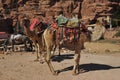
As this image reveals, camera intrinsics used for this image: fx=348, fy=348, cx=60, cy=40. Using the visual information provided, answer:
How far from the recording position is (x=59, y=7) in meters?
52.9

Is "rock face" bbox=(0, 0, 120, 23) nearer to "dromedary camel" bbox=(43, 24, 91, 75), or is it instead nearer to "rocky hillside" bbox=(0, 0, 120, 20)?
"rocky hillside" bbox=(0, 0, 120, 20)

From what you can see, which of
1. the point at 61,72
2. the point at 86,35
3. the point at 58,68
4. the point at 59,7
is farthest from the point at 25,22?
the point at 59,7

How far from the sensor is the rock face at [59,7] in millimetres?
51094

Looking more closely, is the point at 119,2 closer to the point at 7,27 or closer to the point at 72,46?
the point at 7,27

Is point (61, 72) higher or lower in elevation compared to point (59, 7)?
higher

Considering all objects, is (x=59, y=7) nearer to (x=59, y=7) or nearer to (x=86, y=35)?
(x=59, y=7)

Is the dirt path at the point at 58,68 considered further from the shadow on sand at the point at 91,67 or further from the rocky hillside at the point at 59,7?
the rocky hillside at the point at 59,7

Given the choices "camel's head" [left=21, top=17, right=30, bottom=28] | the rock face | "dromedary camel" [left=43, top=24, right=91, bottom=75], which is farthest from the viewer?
the rock face

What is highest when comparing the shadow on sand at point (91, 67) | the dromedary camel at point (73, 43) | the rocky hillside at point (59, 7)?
the dromedary camel at point (73, 43)

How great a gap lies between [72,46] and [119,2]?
43.9m

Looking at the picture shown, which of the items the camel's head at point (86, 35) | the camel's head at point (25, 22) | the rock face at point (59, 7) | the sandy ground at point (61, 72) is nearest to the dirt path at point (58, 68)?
the sandy ground at point (61, 72)

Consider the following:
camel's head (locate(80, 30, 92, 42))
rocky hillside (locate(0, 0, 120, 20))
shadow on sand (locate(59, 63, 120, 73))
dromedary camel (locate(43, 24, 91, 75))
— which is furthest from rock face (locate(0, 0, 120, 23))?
camel's head (locate(80, 30, 92, 42))

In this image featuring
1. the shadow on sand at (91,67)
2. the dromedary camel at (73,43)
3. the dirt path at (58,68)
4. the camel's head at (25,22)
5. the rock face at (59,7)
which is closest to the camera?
the dirt path at (58,68)

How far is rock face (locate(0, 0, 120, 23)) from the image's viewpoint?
51094mm
